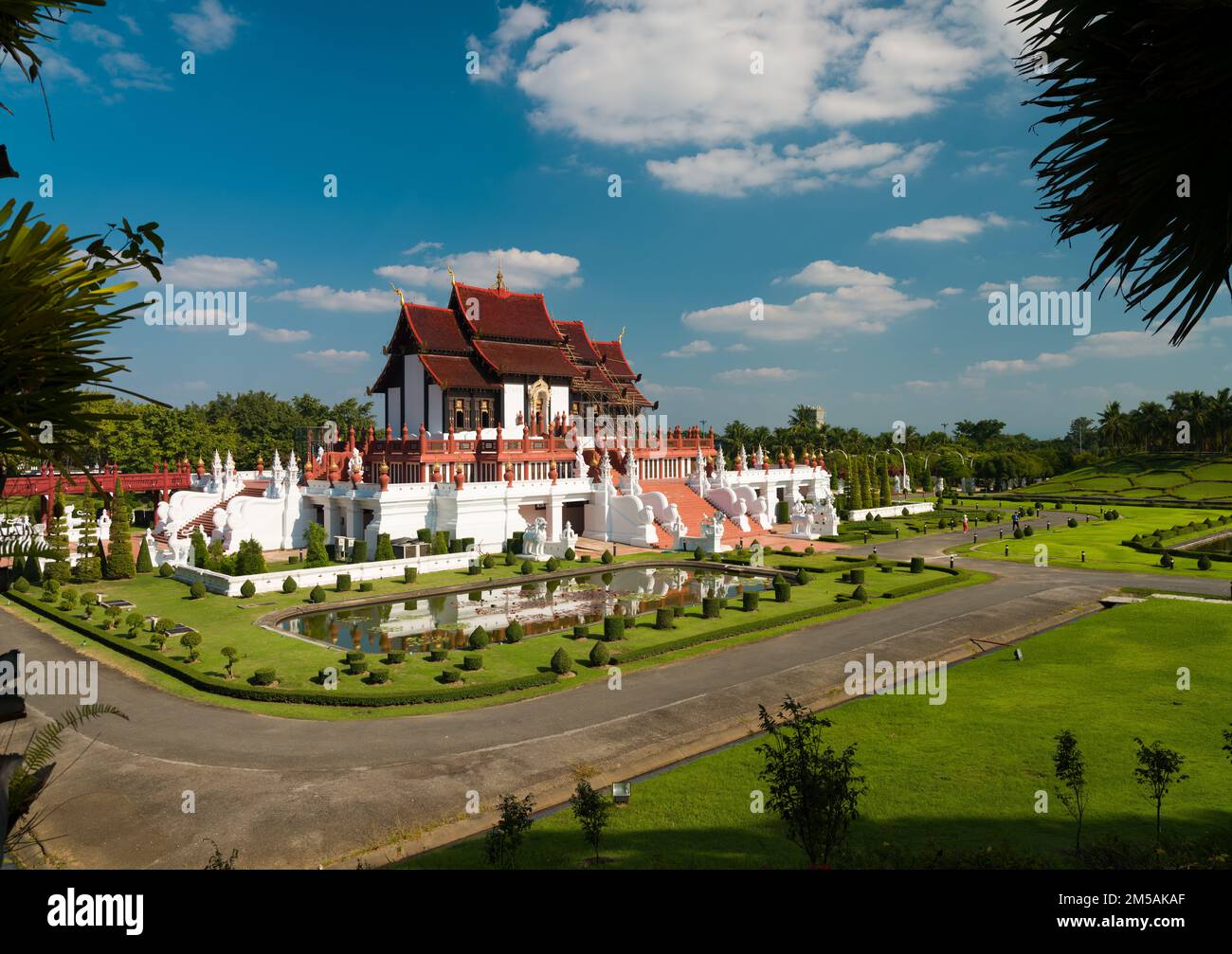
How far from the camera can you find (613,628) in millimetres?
24188

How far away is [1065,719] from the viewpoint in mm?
16969

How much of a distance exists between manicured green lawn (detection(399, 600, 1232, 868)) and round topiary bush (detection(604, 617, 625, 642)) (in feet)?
22.2

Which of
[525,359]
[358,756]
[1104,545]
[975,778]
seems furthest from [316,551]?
[1104,545]

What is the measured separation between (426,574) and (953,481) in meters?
78.3

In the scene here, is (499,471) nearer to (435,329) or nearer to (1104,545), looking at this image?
(435,329)

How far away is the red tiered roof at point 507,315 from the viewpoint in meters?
56.8

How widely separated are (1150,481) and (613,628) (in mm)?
83238

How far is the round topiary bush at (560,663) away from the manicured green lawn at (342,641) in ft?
1.32

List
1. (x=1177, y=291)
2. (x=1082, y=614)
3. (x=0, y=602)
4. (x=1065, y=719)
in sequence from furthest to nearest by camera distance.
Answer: (x=0, y=602) < (x=1082, y=614) < (x=1065, y=719) < (x=1177, y=291)

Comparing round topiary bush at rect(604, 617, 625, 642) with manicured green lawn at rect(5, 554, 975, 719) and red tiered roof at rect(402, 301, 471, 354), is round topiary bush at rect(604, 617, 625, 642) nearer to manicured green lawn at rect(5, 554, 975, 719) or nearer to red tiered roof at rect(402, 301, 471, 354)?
manicured green lawn at rect(5, 554, 975, 719)

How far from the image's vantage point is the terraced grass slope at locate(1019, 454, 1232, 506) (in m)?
75.7

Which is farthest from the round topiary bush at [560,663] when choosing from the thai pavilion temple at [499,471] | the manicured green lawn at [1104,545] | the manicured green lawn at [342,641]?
the manicured green lawn at [1104,545]
